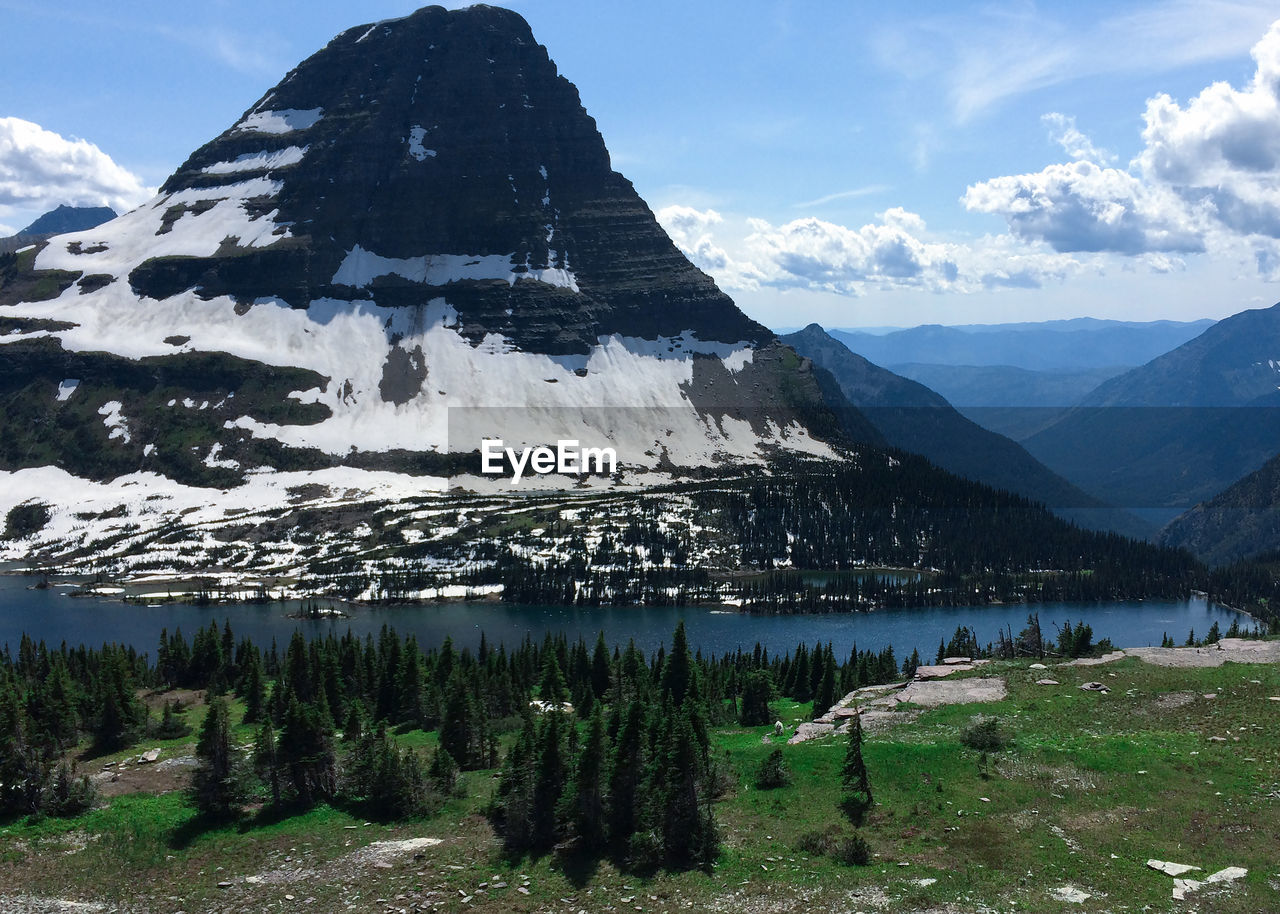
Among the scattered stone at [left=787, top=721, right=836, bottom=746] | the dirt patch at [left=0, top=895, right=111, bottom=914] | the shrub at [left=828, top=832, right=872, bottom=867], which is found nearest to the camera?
the shrub at [left=828, top=832, right=872, bottom=867]

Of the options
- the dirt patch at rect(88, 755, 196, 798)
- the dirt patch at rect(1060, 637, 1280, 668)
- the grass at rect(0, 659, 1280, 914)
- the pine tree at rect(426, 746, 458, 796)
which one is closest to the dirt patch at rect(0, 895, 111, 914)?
the grass at rect(0, 659, 1280, 914)

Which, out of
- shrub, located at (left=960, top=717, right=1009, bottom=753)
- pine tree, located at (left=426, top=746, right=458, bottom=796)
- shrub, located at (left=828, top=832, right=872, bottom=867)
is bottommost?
pine tree, located at (left=426, top=746, right=458, bottom=796)

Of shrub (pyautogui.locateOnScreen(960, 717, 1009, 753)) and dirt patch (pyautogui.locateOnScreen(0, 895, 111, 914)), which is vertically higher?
shrub (pyautogui.locateOnScreen(960, 717, 1009, 753))

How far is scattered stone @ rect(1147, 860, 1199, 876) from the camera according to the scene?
40.1 meters

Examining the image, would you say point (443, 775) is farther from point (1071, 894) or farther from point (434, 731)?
point (1071, 894)

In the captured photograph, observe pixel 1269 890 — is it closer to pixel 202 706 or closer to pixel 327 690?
pixel 327 690

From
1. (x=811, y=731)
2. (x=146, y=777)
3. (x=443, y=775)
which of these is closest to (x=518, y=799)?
(x=443, y=775)

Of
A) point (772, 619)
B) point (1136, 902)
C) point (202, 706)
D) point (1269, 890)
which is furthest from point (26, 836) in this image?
point (772, 619)

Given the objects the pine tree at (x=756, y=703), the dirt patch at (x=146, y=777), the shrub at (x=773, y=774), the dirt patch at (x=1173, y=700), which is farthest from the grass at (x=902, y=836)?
the pine tree at (x=756, y=703)

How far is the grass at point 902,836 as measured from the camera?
136 ft

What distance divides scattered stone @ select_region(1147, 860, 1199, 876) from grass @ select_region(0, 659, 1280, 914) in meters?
0.46

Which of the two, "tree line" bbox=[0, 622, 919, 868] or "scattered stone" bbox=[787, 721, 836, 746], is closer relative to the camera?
"tree line" bbox=[0, 622, 919, 868]

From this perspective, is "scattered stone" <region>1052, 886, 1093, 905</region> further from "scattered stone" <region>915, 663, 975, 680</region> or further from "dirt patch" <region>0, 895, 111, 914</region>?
"dirt patch" <region>0, 895, 111, 914</region>

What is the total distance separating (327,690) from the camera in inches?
3479
